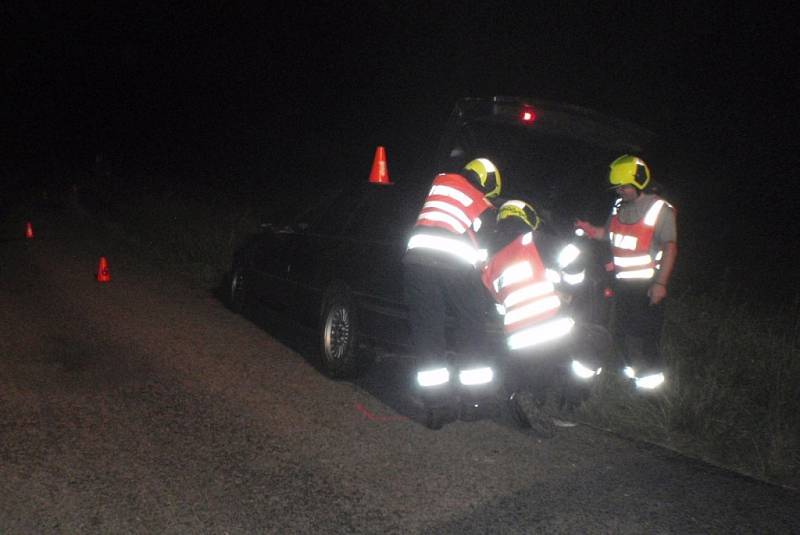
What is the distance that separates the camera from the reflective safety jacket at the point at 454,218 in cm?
576

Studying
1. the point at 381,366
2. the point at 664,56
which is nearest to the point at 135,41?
the point at 664,56

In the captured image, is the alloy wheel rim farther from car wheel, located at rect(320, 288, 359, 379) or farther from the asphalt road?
the asphalt road

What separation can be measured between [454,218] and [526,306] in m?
0.73

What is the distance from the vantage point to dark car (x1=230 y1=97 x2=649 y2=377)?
252 inches

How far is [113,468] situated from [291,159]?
34.1 metres

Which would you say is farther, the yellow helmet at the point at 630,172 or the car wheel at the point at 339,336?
the car wheel at the point at 339,336

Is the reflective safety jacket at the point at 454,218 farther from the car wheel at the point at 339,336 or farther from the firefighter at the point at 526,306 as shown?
the car wheel at the point at 339,336

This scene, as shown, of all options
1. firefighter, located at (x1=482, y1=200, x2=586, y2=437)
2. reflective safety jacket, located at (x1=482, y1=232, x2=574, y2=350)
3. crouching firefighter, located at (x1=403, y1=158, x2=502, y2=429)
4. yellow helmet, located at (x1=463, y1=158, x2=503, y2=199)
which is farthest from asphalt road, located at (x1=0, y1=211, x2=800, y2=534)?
yellow helmet, located at (x1=463, y1=158, x2=503, y2=199)

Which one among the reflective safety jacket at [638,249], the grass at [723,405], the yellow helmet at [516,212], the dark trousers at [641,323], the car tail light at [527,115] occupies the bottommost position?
the grass at [723,405]

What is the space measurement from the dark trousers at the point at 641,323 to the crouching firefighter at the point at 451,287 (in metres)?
1.43

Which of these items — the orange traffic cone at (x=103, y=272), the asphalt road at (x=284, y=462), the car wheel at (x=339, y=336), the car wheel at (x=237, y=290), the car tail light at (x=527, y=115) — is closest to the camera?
the asphalt road at (x=284, y=462)

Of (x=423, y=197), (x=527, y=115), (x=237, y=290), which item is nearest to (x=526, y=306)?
(x=527, y=115)

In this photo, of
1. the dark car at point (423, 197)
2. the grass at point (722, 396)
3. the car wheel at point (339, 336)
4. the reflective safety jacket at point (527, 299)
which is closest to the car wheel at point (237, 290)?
the dark car at point (423, 197)

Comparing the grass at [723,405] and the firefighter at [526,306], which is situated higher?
the firefighter at [526,306]
